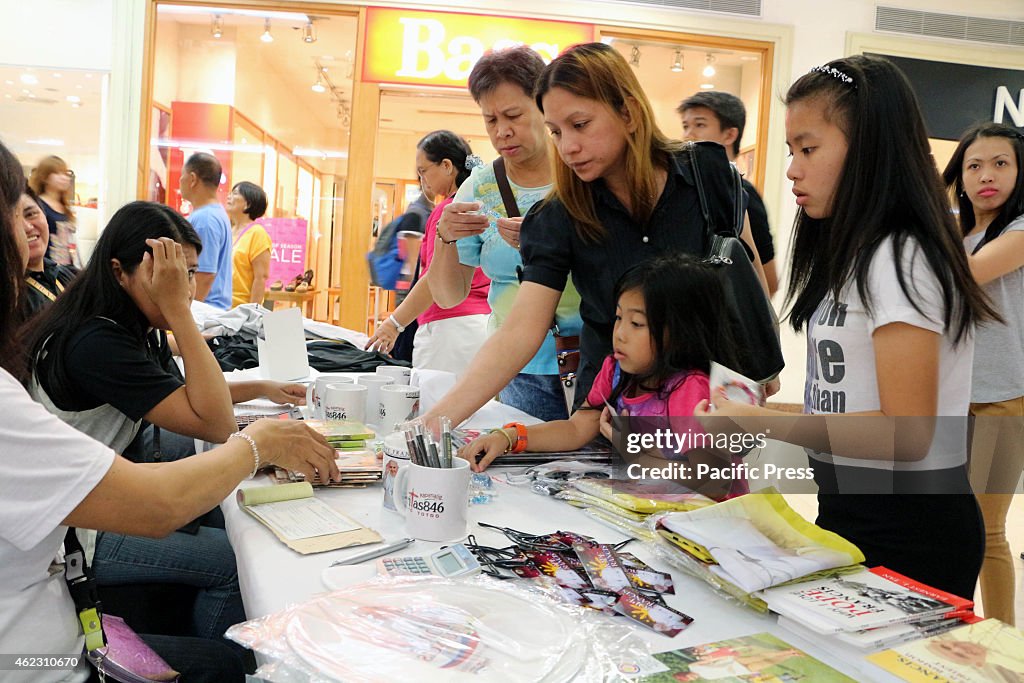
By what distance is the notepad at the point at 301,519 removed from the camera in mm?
1080

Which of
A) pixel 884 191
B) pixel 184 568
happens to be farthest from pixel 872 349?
pixel 184 568

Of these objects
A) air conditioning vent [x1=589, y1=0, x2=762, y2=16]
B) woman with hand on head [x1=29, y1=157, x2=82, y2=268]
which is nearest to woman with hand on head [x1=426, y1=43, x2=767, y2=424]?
woman with hand on head [x1=29, y1=157, x2=82, y2=268]

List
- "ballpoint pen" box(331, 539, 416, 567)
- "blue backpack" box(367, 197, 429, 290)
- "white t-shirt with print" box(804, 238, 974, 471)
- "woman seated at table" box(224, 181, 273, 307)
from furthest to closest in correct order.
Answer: "woman seated at table" box(224, 181, 273, 307) < "blue backpack" box(367, 197, 429, 290) < "white t-shirt with print" box(804, 238, 974, 471) < "ballpoint pen" box(331, 539, 416, 567)

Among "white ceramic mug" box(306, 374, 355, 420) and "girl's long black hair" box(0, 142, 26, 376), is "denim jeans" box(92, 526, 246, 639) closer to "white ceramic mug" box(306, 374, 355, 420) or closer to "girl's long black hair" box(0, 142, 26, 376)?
"white ceramic mug" box(306, 374, 355, 420)

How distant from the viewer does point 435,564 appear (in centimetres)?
100

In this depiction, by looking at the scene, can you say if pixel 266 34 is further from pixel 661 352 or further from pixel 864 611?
pixel 864 611

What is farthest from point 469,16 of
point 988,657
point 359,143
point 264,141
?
point 988,657

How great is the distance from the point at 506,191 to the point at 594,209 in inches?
21.4

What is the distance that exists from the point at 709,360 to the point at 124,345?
3.97 ft

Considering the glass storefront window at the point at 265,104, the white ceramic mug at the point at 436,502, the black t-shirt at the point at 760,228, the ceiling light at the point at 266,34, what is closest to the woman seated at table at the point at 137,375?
the white ceramic mug at the point at 436,502

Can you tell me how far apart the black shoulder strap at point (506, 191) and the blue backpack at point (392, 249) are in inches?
68.0

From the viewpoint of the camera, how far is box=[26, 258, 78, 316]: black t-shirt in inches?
90.9

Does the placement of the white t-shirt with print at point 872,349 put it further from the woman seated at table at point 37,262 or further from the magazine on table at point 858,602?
the woman seated at table at point 37,262

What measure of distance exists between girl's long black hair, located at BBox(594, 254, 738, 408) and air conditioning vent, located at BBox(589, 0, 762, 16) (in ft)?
15.1
